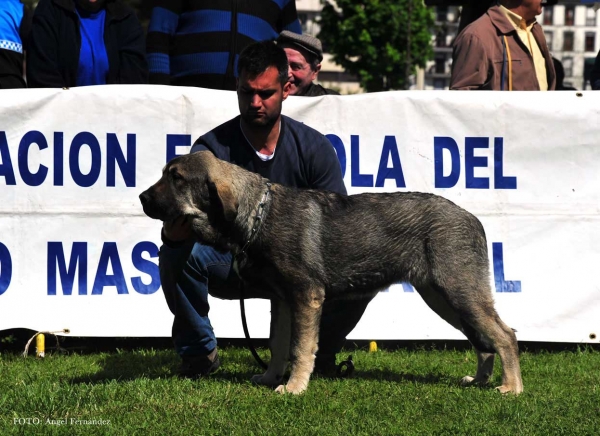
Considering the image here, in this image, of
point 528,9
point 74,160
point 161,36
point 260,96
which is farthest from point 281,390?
point 528,9

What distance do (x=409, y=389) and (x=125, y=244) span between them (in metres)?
2.62

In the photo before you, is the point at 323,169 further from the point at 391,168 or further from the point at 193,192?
the point at 391,168

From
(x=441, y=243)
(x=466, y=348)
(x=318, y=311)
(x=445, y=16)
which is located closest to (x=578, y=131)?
(x=466, y=348)

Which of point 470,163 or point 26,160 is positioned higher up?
point 26,160

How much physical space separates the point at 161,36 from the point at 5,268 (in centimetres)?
211

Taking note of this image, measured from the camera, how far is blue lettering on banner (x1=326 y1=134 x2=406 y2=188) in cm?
723

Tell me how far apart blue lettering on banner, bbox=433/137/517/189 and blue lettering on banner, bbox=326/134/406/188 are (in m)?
0.29

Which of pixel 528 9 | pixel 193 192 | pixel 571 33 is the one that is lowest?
pixel 571 33

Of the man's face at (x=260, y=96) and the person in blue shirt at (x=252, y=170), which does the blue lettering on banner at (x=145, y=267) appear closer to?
the person in blue shirt at (x=252, y=170)

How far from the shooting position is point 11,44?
24.5ft

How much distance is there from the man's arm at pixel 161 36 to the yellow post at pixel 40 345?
2154 mm

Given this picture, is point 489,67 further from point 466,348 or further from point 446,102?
point 466,348

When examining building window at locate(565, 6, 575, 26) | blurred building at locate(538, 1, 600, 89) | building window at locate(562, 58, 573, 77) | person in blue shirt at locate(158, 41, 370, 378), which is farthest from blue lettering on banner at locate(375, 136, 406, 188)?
building window at locate(565, 6, 575, 26)

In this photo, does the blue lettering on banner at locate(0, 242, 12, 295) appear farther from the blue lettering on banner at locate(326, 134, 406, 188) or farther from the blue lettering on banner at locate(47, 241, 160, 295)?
the blue lettering on banner at locate(326, 134, 406, 188)
